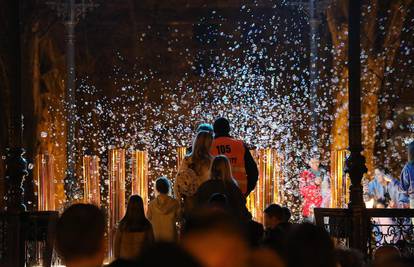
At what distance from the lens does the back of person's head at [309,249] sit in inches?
169

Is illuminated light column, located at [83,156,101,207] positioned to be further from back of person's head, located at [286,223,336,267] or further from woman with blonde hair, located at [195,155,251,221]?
back of person's head, located at [286,223,336,267]

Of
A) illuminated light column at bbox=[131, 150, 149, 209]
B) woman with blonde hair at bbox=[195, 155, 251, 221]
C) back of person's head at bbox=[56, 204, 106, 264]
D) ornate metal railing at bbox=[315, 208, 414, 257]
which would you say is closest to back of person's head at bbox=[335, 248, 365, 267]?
back of person's head at bbox=[56, 204, 106, 264]

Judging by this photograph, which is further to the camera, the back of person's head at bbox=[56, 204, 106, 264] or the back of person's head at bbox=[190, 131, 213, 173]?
the back of person's head at bbox=[190, 131, 213, 173]

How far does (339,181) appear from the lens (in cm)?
1866

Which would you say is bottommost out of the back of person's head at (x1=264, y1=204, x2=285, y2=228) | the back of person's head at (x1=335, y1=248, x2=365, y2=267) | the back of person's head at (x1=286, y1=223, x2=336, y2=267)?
the back of person's head at (x1=335, y1=248, x2=365, y2=267)

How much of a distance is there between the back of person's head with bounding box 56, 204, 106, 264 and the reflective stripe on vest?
5851 millimetres

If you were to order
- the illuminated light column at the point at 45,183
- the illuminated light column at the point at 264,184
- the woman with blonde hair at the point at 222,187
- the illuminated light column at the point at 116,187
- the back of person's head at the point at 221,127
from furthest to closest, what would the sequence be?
the illuminated light column at the point at 45,183 < the illuminated light column at the point at 264,184 < the illuminated light column at the point at 116,187 < the back of person's head at the point at 221,127 < the woman with blonde hair at the point at 222,187

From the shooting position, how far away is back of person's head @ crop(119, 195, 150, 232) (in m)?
10.2

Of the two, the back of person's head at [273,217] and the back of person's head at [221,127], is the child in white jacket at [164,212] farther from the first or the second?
the back of person's head at [273,217]

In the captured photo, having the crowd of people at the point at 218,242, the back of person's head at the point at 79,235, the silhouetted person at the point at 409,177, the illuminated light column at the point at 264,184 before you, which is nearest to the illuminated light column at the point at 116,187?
the illuminated light column at the point at 264,184

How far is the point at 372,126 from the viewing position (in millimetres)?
22828

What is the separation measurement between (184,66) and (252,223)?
59.7 feet

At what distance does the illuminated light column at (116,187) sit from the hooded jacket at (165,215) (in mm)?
6650

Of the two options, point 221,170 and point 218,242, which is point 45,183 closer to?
point 221,170
